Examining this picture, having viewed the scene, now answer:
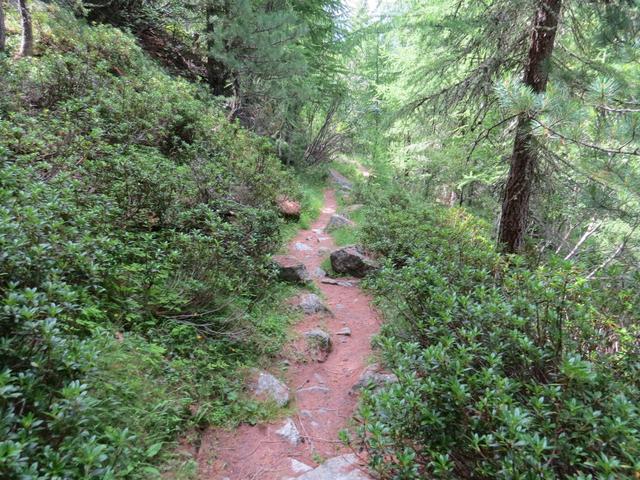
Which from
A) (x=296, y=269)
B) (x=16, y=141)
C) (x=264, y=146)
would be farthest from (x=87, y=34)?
(x=296, y=269)

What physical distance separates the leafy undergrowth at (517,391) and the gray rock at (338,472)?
29 cm

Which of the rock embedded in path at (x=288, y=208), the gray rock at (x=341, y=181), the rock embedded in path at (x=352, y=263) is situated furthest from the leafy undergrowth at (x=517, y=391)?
the gray rock at (x=341, y=181)

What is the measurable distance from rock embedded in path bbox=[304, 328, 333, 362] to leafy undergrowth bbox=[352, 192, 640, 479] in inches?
69.2

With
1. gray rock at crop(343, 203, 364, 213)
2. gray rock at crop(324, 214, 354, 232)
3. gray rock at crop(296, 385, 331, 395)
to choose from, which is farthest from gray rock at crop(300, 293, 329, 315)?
gray rock at crop(343, 203, 364, 213)

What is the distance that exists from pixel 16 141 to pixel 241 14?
19.6ft

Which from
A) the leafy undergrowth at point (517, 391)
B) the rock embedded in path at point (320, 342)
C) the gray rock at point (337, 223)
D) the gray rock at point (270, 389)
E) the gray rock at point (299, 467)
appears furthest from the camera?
the gray rock at point (337, 223)

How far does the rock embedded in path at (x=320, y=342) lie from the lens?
16.0ft

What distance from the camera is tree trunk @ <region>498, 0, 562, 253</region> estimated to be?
15.6 feet

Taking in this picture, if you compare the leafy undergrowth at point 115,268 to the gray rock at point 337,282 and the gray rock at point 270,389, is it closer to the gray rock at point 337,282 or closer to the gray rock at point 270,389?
the gray rock at point 270,389

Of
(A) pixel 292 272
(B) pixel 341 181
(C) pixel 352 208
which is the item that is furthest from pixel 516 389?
(B) pixel 341 181

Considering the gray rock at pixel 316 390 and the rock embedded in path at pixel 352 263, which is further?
the rock embedded in path at pixel 352 263

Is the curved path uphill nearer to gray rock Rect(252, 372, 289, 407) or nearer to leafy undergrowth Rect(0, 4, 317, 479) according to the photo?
gray rock Rect(252, 372, 289, 407)

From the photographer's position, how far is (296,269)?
21.4 ft

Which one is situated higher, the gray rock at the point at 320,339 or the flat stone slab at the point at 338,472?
→ the flat stone slab at the point at 338,472
